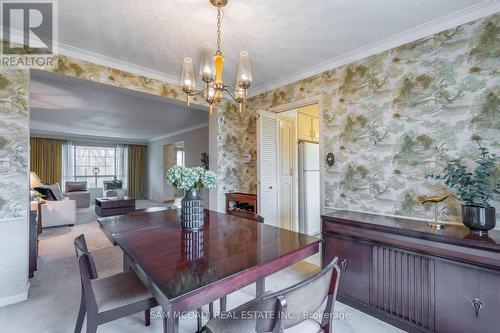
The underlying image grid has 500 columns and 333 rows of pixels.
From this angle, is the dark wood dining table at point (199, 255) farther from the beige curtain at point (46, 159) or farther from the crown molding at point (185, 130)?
the beige curtain at point (46, 159)

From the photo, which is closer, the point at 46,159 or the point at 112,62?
the point at 112,62

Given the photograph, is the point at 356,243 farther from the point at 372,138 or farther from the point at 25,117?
the point at 25,117

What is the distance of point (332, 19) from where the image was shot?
1.94 meters

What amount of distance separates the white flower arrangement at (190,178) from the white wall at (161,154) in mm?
4398

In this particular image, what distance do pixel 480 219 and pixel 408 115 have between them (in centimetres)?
105

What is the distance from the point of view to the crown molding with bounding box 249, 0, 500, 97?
1.78m

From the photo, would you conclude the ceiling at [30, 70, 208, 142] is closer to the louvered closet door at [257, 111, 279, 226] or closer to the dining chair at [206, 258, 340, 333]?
the louvered closet door at [257, 111, 279, 226]

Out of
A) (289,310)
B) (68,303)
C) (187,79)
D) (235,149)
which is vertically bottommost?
(68,303)

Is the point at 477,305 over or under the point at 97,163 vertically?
under

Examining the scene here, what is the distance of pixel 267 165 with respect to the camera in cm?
330

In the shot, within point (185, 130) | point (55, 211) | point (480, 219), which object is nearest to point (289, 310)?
point (480, 219)

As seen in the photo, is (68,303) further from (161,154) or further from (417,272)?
(161,154)

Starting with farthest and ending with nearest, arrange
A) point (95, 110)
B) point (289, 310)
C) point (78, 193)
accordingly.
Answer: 1. point (78, 193)
2. point (95, 110)
3. point (289, 310)

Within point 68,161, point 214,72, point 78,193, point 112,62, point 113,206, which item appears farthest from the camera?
point 68,161
